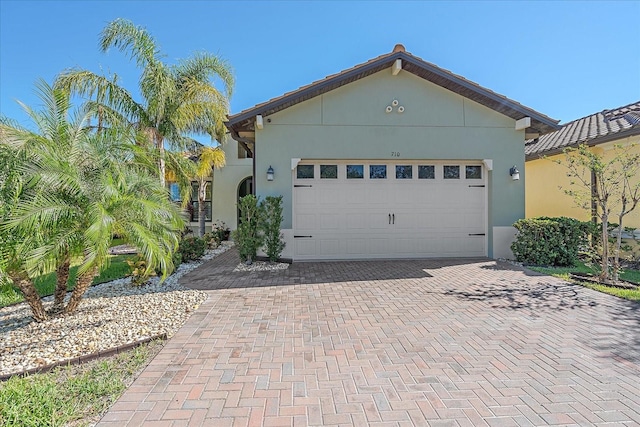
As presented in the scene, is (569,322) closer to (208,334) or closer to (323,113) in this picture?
(208,334)

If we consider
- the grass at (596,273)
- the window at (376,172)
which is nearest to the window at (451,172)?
the window at (376,172)

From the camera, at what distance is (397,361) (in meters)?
3.52

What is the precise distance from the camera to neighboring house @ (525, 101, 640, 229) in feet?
30.6

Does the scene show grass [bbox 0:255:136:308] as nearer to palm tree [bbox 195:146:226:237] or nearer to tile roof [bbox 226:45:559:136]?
tile roof [bbox 226:45:559:136]

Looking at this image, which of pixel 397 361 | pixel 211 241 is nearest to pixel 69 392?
pixel 397 361

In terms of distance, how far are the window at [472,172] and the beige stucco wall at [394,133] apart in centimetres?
34

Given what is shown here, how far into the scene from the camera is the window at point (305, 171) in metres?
9.77

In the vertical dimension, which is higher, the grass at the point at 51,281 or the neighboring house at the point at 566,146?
the neighboring house at the point at 566,146

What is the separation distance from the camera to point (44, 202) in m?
4.05

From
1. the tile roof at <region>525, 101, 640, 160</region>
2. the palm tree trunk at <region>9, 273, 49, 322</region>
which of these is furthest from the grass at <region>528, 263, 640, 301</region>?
the palm tree trunk at <region>9, 273, 49, 322</region>

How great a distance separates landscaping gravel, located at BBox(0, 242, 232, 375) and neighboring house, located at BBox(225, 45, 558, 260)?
13.8 feet

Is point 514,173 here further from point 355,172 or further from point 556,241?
point 355,172

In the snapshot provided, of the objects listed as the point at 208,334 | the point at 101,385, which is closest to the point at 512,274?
the point at 208,334

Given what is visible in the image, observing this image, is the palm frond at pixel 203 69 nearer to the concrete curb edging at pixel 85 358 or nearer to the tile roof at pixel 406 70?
the tile roof at pixel 406 70
